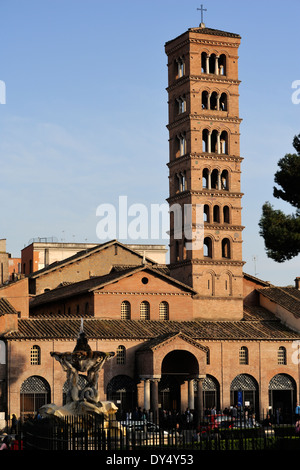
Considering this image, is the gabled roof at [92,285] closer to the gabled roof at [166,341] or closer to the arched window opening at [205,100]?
the gabled roof at [166,341]

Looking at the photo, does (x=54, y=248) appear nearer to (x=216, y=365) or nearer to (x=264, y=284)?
(x=264, y=284)

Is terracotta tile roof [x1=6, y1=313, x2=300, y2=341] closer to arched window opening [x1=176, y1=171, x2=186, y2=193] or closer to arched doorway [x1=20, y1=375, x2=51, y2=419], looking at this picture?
arched doorway [x1=20, y1=375, x2=51, y2=419]

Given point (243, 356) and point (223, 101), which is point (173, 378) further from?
point (223, 101)

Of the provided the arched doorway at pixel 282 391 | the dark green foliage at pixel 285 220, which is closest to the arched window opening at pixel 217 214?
the arched doorway at pixel 282 391

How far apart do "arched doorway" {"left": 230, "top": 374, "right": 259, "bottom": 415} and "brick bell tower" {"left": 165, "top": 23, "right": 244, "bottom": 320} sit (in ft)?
17.2

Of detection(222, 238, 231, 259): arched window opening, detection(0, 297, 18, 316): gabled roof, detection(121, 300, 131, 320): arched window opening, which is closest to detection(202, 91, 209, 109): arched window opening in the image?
detection(222, 238, 231, 259): arched window opening

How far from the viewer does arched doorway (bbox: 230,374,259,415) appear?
6400 centimetres

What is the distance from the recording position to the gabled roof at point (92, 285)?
65812 mm

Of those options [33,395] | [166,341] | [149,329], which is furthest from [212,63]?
[33,395]

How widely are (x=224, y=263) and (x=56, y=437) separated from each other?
133 feet

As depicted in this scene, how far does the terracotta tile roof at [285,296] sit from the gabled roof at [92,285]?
7.32 meters

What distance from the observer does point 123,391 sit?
201 feet

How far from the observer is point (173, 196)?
6875 cm
